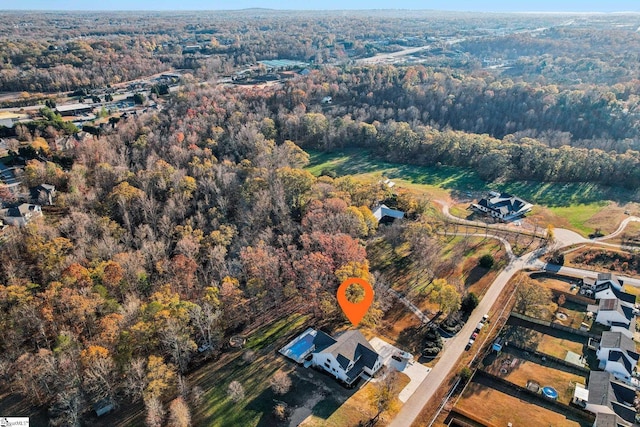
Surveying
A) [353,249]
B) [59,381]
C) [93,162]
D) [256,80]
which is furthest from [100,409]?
[256,80]

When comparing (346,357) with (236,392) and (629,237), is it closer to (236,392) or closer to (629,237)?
(236,392)

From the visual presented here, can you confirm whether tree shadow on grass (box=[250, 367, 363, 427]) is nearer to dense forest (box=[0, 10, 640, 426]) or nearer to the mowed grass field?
dense forest (box=[0, 10, 640, 426])

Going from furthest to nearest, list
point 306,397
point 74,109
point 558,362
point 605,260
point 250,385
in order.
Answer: point 74,109
point 605,260
point 558,362
point 250,385
point 306,397

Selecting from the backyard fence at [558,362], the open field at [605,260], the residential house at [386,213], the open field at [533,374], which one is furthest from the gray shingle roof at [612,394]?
the residential house at [386,213]

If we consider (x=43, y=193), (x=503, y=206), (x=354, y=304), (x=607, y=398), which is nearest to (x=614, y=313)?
(x=607, y=398)

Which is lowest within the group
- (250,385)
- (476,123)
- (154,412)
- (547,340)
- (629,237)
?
(250,385)

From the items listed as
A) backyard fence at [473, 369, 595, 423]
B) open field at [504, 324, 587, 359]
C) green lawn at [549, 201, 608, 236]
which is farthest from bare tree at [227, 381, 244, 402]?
green lawn at [549, 201, 608, 236]

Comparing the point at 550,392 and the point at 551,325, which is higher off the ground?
the point at 551,325
